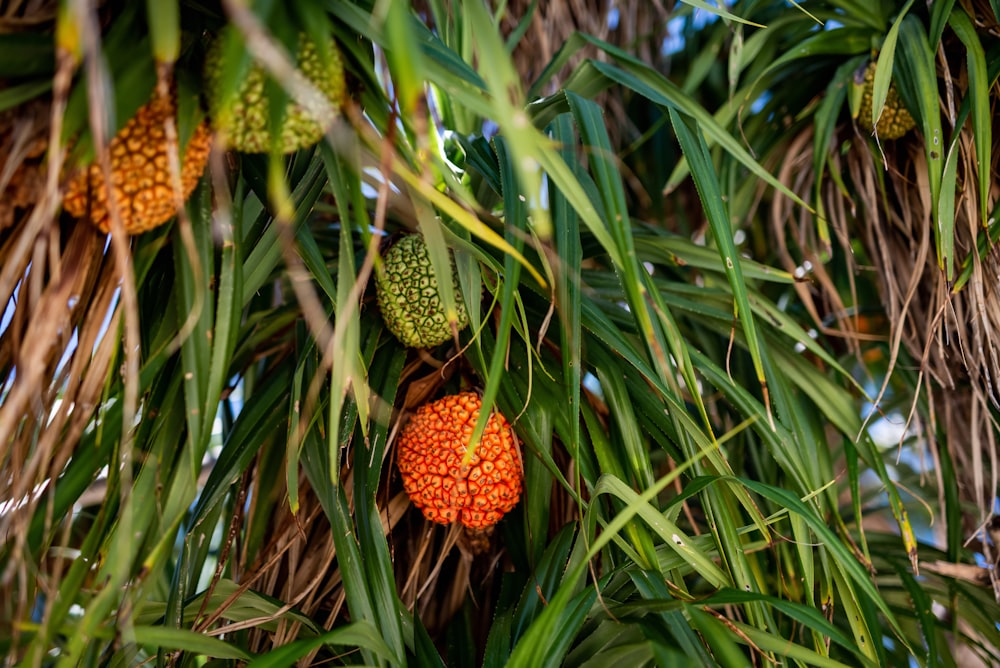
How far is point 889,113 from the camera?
79 centimetres

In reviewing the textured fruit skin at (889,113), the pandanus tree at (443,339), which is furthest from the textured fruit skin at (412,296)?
the textured fruit skin at (889,113)

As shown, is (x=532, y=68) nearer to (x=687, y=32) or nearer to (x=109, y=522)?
(x=687, y=32)

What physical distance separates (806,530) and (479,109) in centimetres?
49

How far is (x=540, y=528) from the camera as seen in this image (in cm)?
68

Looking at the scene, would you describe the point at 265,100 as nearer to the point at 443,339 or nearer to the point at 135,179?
the point at 135,179

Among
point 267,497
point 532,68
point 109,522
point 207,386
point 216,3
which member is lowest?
point 267,497

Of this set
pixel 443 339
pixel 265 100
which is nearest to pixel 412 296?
pixel 443 339

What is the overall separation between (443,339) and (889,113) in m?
0.55

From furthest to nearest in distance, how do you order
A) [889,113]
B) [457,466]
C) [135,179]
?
[889,113] < [457,466] < [135,179]

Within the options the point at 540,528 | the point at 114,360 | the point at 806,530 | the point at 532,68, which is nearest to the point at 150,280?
the point at 114,360

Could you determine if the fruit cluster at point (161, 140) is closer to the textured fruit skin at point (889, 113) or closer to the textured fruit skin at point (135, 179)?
the textured fruit skin at point (135, 179)

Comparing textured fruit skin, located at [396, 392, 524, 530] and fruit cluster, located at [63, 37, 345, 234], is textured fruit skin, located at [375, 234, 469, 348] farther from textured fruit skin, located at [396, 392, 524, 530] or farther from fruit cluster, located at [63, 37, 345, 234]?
fruit cluster, located at [63, 37, 345, 234]

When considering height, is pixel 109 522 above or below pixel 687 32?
below

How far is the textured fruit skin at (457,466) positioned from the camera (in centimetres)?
61
